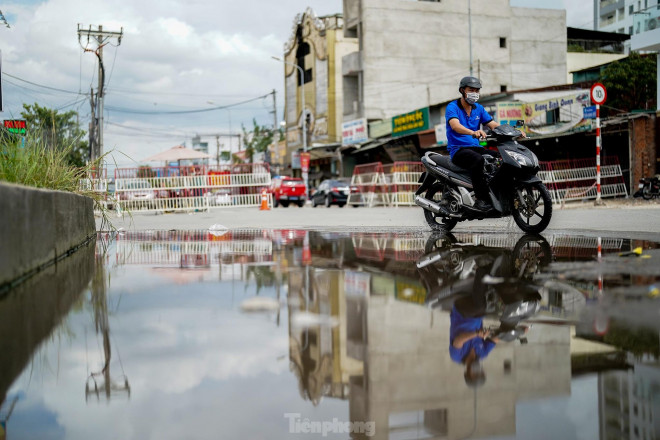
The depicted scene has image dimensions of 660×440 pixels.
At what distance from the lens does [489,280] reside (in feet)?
16.3

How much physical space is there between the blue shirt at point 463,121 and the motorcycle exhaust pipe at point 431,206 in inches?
29.6

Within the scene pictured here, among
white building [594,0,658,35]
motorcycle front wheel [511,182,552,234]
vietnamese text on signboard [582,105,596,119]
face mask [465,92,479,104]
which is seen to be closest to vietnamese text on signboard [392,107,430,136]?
vietnamese text on signboard [582,105,596,119]

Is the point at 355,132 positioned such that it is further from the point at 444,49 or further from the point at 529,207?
the point at 529,207

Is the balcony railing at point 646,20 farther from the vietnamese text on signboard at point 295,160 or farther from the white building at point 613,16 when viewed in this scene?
the white building at point 613,16

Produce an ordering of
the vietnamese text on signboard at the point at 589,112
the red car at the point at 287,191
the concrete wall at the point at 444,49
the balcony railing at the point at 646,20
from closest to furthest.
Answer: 1. the vietnamese text on signboard at the point at 589,112
2. the balcony railing at the point at 646,20
3. the red car at the point at 287,191
4. the concrete wall at the point at 444,49

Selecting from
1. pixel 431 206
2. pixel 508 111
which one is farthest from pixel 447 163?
pixel 508 111

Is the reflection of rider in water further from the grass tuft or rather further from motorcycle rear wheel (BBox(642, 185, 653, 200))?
motorcycle rear wheel (BBox(642, 185, 653, 200))

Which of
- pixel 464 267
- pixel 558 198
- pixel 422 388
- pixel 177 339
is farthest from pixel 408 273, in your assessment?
pixel 558 198

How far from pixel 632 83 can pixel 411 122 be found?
36.7 feet

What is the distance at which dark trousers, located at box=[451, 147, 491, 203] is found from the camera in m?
8.70

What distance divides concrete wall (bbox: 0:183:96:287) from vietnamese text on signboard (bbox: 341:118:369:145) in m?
39.0

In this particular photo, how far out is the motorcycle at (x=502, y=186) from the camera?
331 inches

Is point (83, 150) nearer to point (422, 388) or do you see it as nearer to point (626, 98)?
point (626, 98)

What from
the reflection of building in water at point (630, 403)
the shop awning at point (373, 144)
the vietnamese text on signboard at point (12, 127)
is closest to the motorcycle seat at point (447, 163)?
the vietnamese text on signboard at point (12, 127)
